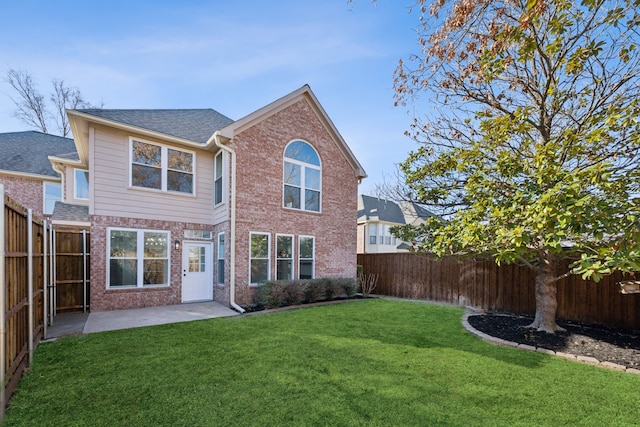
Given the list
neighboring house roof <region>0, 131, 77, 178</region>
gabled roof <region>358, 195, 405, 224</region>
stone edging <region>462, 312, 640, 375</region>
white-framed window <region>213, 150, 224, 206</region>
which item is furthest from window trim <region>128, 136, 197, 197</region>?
gabled roof <region>358, 195, 405, 224</region>

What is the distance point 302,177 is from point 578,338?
29.1 ft

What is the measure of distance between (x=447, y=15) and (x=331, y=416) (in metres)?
5.49

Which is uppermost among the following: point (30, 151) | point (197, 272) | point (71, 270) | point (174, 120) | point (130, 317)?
point (174, 120)

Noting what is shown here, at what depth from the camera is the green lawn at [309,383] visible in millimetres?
3172

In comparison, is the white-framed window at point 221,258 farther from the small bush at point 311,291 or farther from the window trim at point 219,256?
the small bush at point 311,291

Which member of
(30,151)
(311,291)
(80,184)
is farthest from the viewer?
(30,151)

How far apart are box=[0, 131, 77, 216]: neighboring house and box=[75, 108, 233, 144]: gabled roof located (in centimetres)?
656

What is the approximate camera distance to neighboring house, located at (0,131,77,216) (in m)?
13.8

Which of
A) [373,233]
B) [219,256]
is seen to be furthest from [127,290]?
[373,233]

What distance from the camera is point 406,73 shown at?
17.7ft

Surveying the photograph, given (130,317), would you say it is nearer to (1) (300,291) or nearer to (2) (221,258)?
(2) (221,258)

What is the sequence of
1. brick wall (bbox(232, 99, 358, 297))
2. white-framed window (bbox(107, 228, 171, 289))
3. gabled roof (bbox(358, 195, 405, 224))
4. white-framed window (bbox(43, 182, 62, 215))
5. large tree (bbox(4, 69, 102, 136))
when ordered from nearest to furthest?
white-framed window (bbox(107, 228, 171, 289)), brick wall (bbox(232, 99, 358, 297)), white-framed window (bbox(43, 182, 62, 215)), large tree (bbox(4, 69, 102, 136)), gabled roof (bbox(358, 195, 405, 224))

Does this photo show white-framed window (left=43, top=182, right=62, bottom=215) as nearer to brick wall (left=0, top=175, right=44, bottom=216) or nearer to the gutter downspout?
brick wall (left=0, top=175, right=44, bottom=216)

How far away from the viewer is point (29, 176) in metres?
13.9
